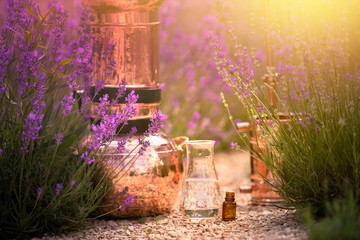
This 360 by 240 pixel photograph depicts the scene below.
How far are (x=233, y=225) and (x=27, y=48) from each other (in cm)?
153

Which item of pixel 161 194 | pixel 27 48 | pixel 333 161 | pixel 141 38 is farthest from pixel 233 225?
pixel 27 48

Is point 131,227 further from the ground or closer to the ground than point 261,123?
closer to the ground

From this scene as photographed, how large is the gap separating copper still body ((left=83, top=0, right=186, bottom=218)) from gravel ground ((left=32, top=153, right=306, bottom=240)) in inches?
4.4

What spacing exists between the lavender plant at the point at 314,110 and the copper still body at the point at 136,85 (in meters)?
0.60

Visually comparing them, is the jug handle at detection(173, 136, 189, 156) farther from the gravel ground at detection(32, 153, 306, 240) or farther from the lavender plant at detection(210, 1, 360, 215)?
the lavender plant at detection(210, 1, 360, 215)

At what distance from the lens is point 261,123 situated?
296 cm

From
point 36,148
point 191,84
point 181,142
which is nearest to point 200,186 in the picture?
point 181,142

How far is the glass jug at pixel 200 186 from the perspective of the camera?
3.20m

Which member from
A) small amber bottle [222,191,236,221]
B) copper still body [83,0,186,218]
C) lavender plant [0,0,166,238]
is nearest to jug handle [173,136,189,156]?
copper still body [83,0,186,218]

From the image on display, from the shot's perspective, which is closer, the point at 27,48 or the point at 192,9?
the point at 27,48

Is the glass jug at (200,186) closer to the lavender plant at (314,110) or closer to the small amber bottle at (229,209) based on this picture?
the small amber bottle at (229,209)

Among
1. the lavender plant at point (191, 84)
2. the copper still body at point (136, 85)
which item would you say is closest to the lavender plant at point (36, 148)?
the copper still body at point (136, 85)

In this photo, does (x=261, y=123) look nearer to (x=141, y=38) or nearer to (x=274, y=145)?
(x=274, y=145)

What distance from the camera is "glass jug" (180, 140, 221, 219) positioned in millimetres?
3197
